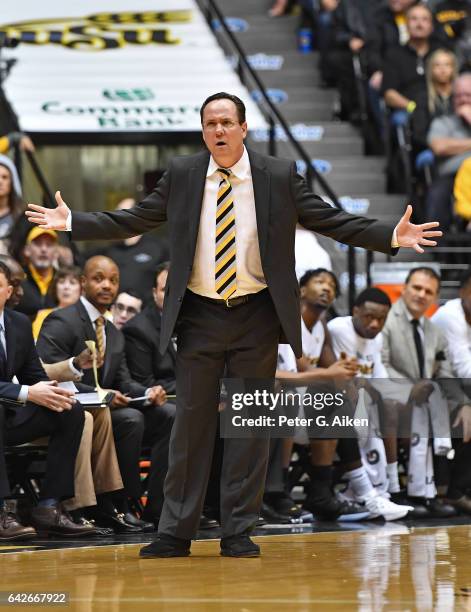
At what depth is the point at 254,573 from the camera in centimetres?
548

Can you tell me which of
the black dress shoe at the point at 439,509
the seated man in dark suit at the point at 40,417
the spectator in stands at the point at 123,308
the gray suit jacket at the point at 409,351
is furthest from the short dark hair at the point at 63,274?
the black dress shoe at the point at 439,509

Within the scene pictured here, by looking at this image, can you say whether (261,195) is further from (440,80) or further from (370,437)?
(440,80)

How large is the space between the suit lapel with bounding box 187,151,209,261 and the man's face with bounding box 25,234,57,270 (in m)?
3.41

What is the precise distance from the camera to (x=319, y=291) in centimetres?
867

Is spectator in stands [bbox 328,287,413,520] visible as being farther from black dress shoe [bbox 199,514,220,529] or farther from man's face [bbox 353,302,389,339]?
black dress shoe [bbox 199,514,220,529]

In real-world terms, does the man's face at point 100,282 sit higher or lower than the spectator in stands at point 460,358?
higher

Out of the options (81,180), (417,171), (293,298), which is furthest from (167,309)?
(81,180)

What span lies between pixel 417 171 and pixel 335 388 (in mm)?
5745

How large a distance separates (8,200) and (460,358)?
10.7 ft

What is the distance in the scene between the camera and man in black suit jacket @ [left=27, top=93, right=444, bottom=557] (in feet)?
19.5

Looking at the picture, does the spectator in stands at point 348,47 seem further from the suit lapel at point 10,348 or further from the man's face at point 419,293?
the suit lapel at point 10,348

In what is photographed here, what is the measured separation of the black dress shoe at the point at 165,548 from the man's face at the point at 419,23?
8.01 metres

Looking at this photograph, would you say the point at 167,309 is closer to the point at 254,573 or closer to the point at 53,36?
the point at 254,573

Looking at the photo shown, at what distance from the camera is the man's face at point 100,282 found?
788 cm
